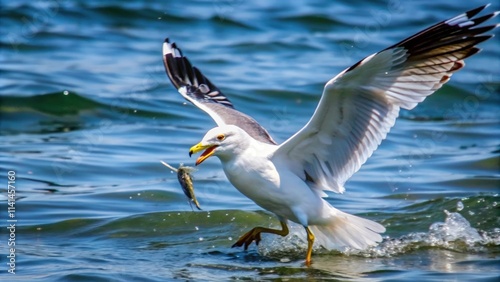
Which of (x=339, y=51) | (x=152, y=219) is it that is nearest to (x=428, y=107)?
(x=339, y=51)

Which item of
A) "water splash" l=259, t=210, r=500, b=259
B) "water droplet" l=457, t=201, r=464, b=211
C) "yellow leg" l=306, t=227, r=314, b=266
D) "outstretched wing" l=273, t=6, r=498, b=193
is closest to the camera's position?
"outstretched wing" l=273, t=6, r=498, b=193

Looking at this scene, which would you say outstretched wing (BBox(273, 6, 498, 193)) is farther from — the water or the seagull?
the water

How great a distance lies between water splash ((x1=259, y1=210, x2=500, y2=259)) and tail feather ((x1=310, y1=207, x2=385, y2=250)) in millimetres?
156

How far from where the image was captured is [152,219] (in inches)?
350

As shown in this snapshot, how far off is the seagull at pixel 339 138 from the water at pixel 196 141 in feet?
0.99

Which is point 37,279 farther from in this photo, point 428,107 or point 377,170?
point 428,107

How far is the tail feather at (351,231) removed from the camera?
303 inches

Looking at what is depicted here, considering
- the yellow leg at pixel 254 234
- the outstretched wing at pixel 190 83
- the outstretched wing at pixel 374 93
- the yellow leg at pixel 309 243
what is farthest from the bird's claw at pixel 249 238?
the outstretched wing at pixel 190 83

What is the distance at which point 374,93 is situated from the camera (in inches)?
285

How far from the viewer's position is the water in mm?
7652

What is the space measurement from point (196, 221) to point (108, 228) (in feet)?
2.72

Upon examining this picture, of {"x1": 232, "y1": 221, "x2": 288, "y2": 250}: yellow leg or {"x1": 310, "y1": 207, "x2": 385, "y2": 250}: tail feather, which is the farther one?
{"x1": 232, "y1": 221, "x2": 288, "y2": 250}: yellow leg

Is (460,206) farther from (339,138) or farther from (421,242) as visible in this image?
(339,138)

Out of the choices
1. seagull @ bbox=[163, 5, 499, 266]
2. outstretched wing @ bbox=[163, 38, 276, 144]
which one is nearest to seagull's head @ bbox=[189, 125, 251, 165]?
seagull @ bbox=[163, 5, 499, 266]
